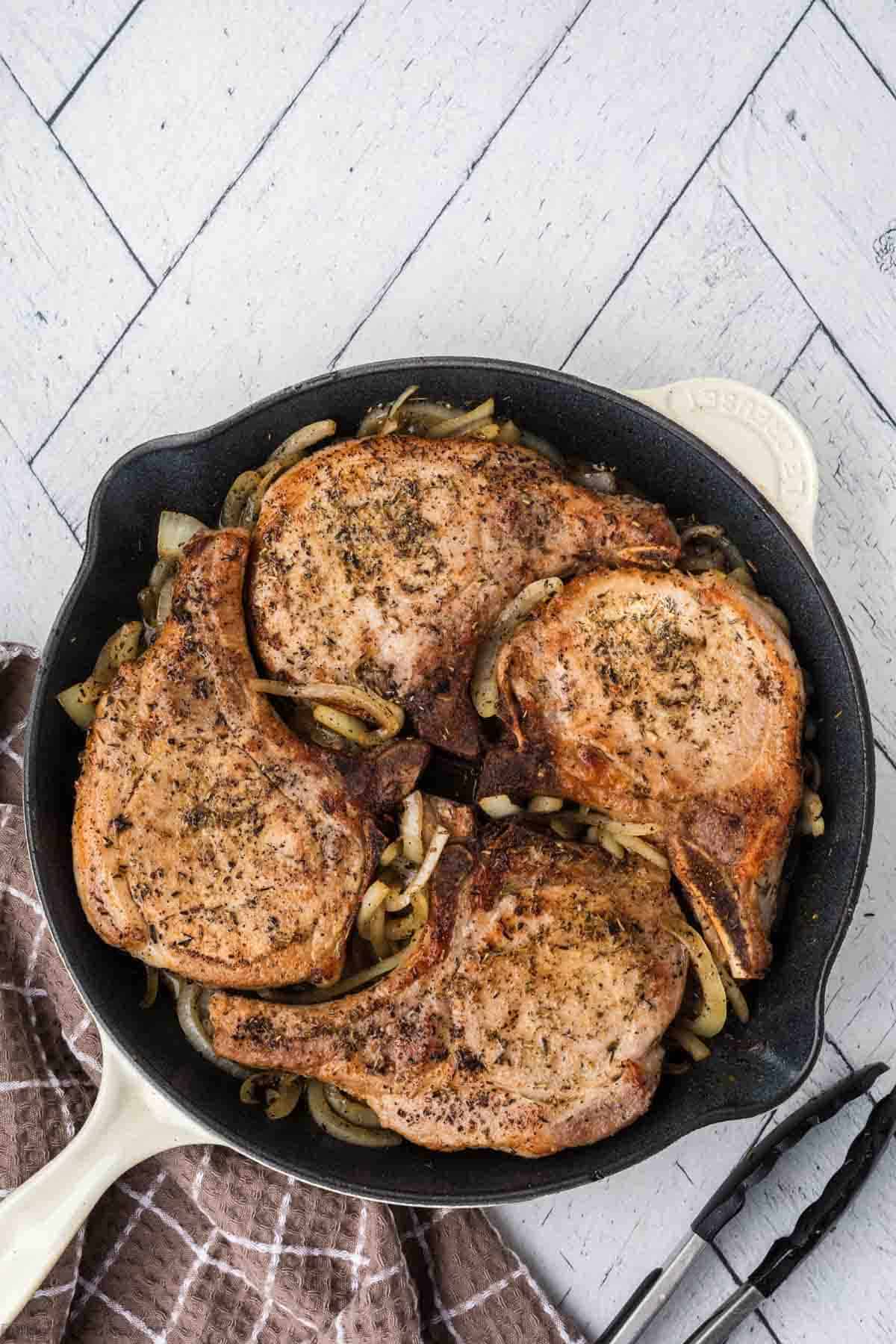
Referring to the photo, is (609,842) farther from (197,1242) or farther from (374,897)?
(197,1242)

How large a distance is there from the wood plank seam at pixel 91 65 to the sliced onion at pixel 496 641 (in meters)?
1.88

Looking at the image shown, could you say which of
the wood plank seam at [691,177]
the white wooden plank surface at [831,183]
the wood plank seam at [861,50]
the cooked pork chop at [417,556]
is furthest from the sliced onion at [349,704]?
the wood plank seam at [861,50]

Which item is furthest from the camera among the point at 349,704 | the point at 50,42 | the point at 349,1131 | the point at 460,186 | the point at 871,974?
the point at 50,42

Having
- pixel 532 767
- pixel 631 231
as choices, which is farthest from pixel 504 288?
pixel 532 767

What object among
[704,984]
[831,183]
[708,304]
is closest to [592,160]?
[708,304]

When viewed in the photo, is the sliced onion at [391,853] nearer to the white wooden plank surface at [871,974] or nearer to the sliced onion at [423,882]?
the sliced onion at [423,882]

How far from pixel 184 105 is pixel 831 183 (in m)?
1.69

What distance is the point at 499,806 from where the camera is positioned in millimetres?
2682

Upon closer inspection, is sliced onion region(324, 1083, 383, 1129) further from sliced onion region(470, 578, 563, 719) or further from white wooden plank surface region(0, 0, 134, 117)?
white wooden plank surface region(0, 0, 134, 117)

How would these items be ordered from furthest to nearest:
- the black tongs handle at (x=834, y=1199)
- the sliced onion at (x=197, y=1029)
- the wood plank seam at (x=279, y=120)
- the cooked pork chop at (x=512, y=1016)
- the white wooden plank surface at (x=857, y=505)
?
the wood plank seam at (x=279, y=120)
the white wooden plank surface at (x=857, y=505)
the black tongs handle at (x=834, y=1199)
the sliced onion at (x=197, y=1029)
the cooked pork chop at (x=512, y=1016)

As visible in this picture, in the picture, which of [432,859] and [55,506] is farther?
[55,506]

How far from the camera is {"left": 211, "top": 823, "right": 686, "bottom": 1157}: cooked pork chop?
254 centimetres

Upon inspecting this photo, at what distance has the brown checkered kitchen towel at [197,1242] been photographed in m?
3.03

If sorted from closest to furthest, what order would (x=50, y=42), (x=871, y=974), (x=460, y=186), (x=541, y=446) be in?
(x=541, y=446), (x=871, y=974), (x=460, y=186), (x=50, y=42)
